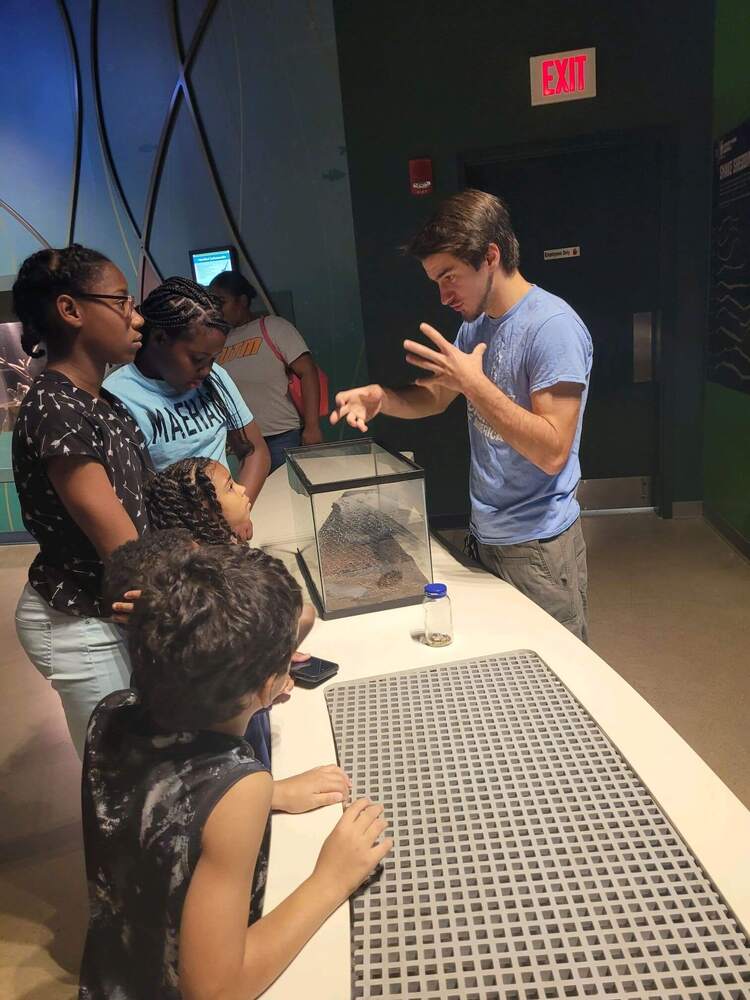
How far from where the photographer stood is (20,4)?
430 centimetres

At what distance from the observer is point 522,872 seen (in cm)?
83

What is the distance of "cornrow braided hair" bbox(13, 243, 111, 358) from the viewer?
136cm

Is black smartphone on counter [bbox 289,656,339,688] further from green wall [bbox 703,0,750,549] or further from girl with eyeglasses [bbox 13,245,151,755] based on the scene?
green wall [bbox 703,0,750,549]

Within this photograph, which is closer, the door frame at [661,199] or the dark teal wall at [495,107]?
the dark teal wall at [495,107]

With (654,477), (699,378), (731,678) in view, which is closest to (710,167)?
(699,378)

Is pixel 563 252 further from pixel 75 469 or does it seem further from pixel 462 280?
pixel 75 469

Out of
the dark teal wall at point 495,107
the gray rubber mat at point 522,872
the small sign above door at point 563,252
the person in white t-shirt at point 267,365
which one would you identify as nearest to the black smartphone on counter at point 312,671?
the gray rubber mat at point 522,872

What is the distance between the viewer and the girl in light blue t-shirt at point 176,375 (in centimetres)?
167

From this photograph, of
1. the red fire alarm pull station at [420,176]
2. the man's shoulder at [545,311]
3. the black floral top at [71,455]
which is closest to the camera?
the black floral top at [71,455]

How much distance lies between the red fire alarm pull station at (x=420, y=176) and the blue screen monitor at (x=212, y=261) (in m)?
1.14

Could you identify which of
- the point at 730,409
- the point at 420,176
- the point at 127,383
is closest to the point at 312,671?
the point at 127,383

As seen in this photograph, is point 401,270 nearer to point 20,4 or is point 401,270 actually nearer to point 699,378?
point 699,378

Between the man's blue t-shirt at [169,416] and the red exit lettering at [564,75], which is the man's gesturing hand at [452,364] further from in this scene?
the red exit lettering at [564,75]

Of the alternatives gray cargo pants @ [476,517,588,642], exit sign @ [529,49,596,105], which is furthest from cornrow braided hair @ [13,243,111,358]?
exit sign @ [529,49,596,105]
